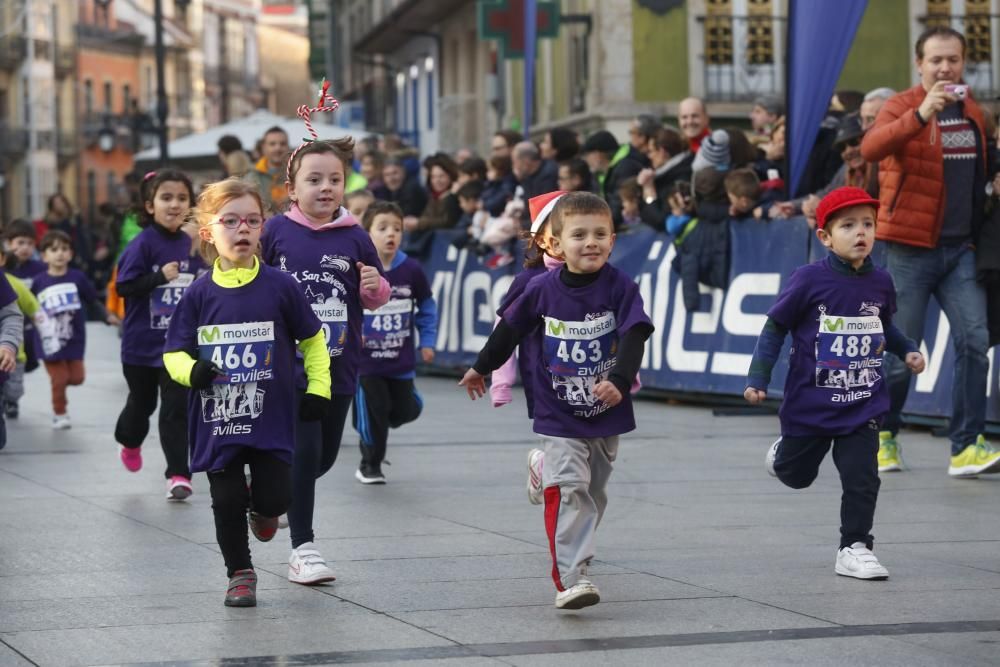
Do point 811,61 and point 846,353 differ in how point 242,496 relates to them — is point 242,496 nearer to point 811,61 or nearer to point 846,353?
point 846,353

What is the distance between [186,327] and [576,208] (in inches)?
54.0

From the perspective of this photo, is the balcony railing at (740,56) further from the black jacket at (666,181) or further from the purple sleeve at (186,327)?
→ the purple sleeve at (186,327)

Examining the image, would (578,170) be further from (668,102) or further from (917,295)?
(668,102)

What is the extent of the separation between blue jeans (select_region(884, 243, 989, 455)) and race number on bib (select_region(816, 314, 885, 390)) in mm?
2456

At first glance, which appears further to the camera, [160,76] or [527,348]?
[160,76]

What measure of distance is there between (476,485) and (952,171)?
2.81 metres

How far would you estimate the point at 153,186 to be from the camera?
32.8ft

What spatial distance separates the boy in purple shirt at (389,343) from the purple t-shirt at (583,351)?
364 cm

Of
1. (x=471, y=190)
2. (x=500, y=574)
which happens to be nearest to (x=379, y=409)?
(x=500, y=574)

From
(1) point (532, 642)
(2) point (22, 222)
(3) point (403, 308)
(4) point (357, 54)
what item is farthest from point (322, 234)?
(4) point (357, 54)

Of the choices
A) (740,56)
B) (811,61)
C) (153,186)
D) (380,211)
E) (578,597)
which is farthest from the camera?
(740,56)

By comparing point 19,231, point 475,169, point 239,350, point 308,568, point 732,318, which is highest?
point 475,169

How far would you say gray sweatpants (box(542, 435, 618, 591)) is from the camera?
6.54 metres

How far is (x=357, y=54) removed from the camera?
52.3 meters
